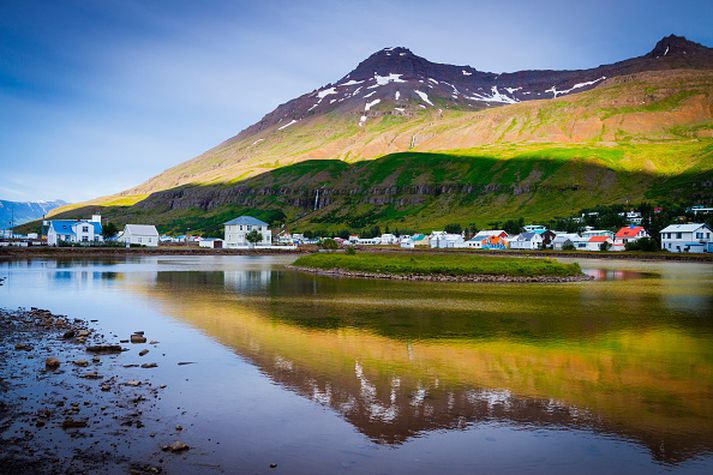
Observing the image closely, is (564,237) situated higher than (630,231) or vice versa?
(630,231)

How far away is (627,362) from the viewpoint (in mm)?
22859

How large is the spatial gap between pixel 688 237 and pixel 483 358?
11652cm

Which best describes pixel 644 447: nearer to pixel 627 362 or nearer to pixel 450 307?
pixel 627 362

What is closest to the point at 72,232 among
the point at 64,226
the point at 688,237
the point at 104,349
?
the point at 64,226

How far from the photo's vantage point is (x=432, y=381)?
63.7 feet

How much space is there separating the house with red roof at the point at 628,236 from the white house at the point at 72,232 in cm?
13620

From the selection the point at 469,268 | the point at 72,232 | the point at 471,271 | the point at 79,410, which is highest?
the point at 72,232

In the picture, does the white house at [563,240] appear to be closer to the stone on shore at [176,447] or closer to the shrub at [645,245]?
the shrub at [645,245]

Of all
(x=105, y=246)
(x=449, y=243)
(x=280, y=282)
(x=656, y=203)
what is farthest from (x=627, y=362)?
(x=656, y=203)

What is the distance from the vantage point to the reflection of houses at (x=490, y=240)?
155125 mm

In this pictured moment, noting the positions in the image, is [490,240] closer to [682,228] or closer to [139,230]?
[682,228]

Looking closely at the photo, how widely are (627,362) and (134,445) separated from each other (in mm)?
19745

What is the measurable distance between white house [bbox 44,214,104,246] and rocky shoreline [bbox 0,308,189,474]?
125899 mm

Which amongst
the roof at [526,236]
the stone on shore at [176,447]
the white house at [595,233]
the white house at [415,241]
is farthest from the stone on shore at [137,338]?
the white house at [415,241]
